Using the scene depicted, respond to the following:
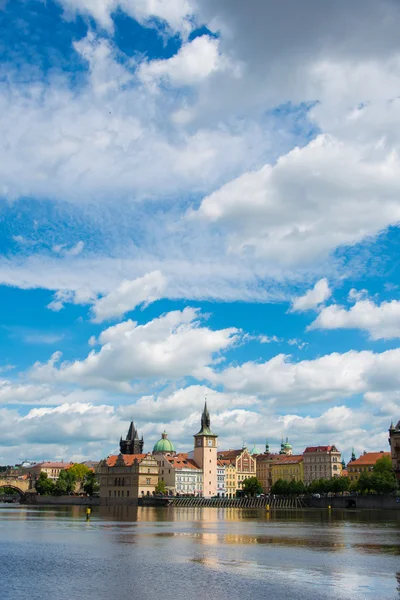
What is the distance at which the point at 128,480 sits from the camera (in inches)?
7032

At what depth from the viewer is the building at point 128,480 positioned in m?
176

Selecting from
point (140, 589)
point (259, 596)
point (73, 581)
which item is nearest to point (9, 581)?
point (73, 581)

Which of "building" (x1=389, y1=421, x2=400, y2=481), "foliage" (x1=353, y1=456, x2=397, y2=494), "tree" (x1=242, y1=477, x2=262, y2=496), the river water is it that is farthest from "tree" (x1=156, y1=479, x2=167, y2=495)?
the river water

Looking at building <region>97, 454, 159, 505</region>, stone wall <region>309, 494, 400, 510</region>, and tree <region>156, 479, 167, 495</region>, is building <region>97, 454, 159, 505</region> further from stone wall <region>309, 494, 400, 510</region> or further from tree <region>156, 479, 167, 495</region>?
stone wall <region>309, 494, 400, 510</region>

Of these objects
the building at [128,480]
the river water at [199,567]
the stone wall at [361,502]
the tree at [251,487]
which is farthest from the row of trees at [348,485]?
the river water at [199,567]

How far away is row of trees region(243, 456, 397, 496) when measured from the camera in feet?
459

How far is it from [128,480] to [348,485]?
184ft

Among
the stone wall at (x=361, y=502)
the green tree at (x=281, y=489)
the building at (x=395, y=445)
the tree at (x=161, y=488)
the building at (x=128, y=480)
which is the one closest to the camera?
the stone wall at (x=361, y=502)

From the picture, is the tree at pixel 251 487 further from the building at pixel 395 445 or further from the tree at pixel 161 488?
the building at pixel 395 445

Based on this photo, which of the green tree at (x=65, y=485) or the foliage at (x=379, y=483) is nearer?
the foliage at (x=379, y=483)

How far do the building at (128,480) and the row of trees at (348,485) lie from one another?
3070 cm

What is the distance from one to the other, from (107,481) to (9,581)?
15600 centimetres

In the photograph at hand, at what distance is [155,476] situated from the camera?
180m

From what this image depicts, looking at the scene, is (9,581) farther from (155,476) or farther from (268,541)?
(155,476)
